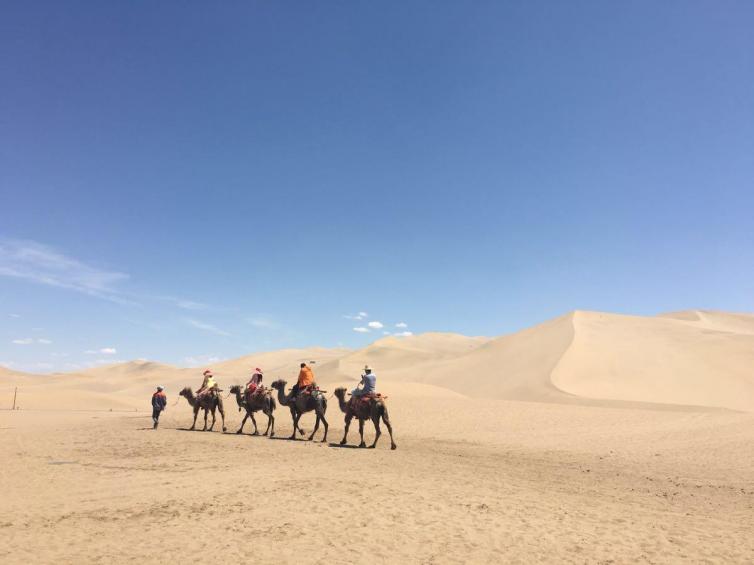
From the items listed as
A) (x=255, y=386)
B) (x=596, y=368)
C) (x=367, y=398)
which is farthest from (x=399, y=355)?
(x=367, y=398)

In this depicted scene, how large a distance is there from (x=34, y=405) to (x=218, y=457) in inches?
1523

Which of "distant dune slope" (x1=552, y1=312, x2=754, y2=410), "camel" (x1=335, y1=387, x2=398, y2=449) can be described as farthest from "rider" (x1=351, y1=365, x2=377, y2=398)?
"distant dune slope" (x1=552, y1=312, x2=754, y2=410)

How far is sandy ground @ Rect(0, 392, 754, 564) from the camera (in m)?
7.18

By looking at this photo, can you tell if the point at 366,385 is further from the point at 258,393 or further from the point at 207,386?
the point at 207,386

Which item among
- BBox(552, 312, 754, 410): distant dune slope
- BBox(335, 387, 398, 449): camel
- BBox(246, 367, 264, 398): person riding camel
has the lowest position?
BBox(335, 387, 398, 449): camel

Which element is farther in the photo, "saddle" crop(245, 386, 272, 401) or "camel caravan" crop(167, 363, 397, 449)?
"saddle" crop(245, 386, 272, 401)

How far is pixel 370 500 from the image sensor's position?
9.79m

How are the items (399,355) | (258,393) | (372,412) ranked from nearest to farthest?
(372,412), (258,393), (399,355)

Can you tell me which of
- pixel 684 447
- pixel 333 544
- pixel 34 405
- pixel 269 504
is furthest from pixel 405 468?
pixel 34 405

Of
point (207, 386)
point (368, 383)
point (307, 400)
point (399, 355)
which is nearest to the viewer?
point (368, 383)

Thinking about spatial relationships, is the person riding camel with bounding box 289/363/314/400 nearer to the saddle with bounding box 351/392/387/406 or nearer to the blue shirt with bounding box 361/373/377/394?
the saddle with bounding box 351/392/387/406

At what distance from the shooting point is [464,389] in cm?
4991

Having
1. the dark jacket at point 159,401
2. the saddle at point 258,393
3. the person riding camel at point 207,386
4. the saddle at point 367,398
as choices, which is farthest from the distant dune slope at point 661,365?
the dark jacket at point 159,401

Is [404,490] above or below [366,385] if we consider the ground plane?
below
